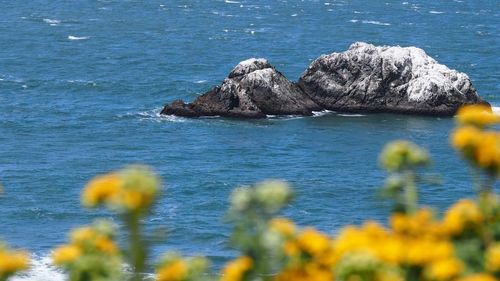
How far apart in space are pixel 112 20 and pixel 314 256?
133 meters

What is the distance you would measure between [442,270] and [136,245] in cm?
185

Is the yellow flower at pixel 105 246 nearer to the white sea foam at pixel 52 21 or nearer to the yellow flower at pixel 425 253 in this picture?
the yellow flower at pixel 425 253

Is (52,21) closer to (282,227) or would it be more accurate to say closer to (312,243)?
(282,227)

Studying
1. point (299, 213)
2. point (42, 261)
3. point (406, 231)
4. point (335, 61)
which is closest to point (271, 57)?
point (335, 61)

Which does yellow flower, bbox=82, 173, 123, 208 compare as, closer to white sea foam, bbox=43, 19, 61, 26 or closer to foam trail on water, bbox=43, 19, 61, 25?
white sea foam, bbox=43, 19, 61, 26

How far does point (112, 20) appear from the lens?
13850 centimetres

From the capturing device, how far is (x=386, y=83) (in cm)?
8700

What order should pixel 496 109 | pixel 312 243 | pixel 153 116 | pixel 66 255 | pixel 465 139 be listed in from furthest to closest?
pixel 496 109
pixel 153 116
pixel 66 255
pixel 312 243
pixel 465 139

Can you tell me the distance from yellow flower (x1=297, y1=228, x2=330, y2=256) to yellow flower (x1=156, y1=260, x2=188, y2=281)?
0.78 m

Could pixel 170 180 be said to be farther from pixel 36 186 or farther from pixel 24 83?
pixel 24 83

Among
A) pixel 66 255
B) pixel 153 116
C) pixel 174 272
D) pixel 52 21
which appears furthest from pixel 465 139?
pixel 52 21

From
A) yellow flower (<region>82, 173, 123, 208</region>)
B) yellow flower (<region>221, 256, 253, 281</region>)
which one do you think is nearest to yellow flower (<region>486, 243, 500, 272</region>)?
yellow flower (<region>221, 256, 253, 281</region>)

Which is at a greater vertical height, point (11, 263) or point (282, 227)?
point (282, 227)

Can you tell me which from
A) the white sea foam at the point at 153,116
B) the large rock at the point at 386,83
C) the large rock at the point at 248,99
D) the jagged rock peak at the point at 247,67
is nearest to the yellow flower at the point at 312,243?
the large rock at the point at 248,99
